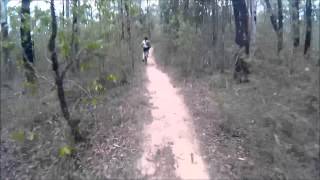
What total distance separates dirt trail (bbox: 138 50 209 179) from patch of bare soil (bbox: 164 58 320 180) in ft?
0.80

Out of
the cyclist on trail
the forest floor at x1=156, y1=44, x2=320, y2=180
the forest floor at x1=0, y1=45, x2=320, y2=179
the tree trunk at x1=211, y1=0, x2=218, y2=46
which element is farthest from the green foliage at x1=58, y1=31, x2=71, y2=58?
the cyclist on trail

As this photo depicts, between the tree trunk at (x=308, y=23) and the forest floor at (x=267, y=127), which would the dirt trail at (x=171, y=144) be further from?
the tree trunk at (x=308, y=23)

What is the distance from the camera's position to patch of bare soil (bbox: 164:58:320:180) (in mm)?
6520

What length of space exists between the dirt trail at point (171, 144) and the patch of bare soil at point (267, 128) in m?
0.24

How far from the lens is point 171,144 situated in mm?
8195

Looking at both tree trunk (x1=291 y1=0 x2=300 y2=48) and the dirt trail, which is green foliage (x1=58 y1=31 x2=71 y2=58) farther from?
tree trunk (x1=291 y1=0 x2=300 y2=48)

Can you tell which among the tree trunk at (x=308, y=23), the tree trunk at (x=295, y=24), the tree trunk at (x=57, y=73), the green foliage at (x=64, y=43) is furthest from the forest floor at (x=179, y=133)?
the tree trunk at (x=308, y=23)

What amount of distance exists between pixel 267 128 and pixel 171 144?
206cm

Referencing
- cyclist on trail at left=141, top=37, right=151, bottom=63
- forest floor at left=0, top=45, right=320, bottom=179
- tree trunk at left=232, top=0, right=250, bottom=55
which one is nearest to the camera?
forest floor at left=0, top=45, right=320, bottom=179

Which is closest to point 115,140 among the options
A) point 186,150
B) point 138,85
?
point 186,150

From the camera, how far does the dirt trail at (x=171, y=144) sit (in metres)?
7.20

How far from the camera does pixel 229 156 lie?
7.58m

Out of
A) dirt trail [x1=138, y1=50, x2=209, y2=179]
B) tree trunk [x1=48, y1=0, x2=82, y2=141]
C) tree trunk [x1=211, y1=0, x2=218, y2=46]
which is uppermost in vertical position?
tree trunk [x1=211, y1=0, x2=218, y2=46]

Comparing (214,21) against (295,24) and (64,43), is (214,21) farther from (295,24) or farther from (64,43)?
(64,43)
